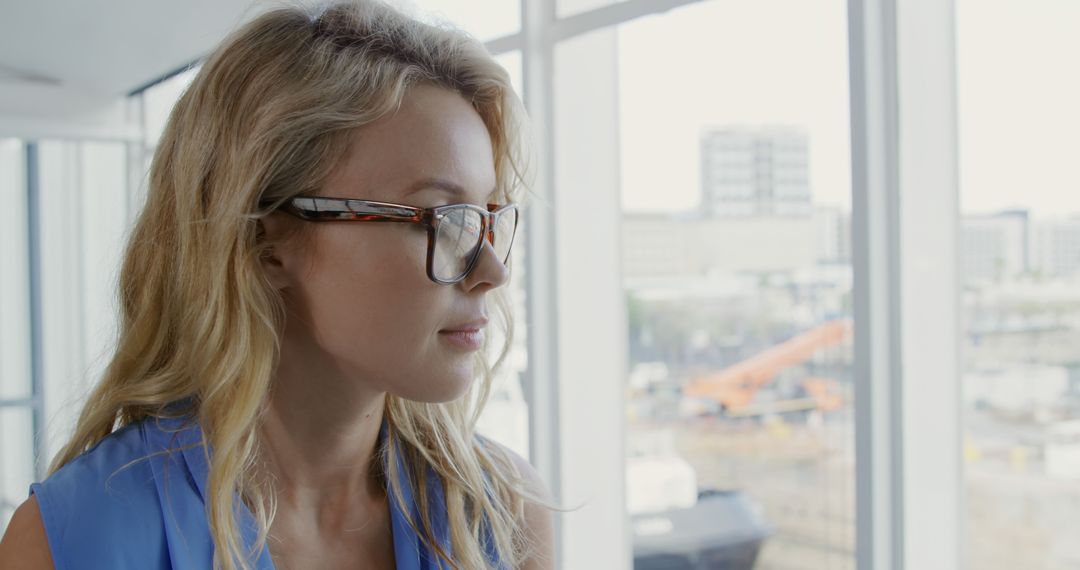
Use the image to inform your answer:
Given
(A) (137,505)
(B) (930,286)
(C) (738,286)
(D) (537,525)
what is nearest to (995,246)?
(B) (930,286)

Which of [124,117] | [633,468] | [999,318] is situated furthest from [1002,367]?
[124,117]

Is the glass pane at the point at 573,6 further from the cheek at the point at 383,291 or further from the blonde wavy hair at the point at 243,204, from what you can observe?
the cheek at the point at 383,291

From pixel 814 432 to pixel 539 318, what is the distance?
0.83m

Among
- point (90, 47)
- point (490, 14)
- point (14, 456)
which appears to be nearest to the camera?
point (490, 14)

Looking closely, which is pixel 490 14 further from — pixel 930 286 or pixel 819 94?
pixel 930 286

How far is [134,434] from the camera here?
132 cm

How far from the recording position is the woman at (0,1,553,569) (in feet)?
4.12

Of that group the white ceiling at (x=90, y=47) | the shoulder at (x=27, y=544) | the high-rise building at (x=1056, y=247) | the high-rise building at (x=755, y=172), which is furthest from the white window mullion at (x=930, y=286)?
the white ceiling at (x=90, y=47)

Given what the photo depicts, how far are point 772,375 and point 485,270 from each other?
1.63 metres

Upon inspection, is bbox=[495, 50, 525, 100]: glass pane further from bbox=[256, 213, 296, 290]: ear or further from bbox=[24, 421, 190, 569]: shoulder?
bbox=[24, 421, 190, 569]: shoulder

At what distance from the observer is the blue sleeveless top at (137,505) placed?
120 cm

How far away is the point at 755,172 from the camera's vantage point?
2.74 m

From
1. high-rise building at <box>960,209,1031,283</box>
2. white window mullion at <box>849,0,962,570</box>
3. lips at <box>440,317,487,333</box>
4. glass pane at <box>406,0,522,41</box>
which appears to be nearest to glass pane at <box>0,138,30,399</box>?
glass pane at <box>406,0,522,41</box>

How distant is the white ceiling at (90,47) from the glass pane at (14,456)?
1.18 meters
